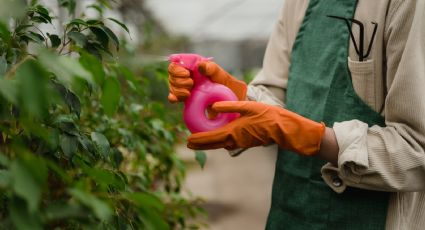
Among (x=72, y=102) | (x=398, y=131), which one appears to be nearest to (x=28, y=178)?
(x=72, y=102)

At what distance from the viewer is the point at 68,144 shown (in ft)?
3.32

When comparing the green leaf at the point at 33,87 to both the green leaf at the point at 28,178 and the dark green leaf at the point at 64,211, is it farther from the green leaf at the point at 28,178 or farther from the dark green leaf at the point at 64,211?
the dark green leaf at the point at 64,211

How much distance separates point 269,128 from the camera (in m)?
1.26

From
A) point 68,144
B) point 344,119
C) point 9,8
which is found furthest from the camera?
point 344,119

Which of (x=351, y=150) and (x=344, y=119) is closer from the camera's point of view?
(x=351, y=150)

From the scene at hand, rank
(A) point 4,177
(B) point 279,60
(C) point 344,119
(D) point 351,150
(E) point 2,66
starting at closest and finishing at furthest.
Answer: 1. (A) point 4,177
2. (E) point 2,66
3. (D) point 351,150
4. (C) point 344,119
5. (B) point 279,60

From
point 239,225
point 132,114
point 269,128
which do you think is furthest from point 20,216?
point 239,225

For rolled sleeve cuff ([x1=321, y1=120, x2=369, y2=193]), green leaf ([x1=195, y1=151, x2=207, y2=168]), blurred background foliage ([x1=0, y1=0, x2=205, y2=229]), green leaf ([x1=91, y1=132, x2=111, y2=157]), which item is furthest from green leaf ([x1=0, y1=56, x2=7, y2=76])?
green leaf ([x1=195, y1=151, x2=207, y2=168])

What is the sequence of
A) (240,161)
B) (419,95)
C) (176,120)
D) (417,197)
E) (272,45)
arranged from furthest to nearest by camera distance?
(240,161) < (176,120) < (272,45) < (417,197) < (419,95)

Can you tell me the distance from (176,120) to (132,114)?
402 mm

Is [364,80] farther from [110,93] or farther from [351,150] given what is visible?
[110,93]

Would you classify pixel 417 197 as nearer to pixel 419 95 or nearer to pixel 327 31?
pixel 419 95

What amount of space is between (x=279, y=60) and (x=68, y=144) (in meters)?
0.81

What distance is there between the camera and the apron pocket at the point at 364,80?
1303mm
